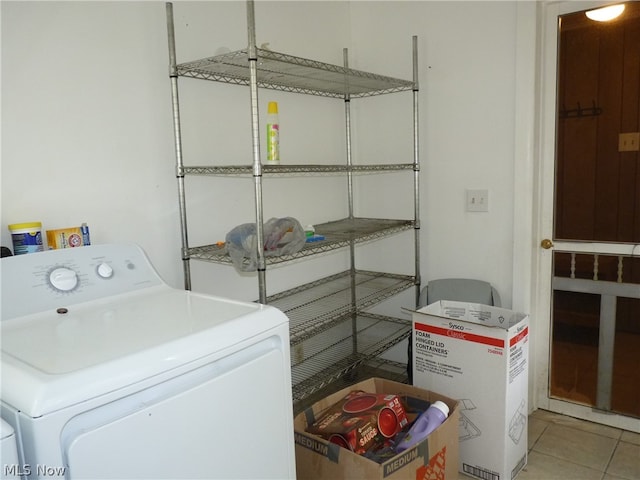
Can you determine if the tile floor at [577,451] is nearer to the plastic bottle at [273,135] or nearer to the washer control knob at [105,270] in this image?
the plastic bottle at [273,135]

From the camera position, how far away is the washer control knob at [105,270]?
1430 millimetres

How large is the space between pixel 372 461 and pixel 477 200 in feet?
4.99

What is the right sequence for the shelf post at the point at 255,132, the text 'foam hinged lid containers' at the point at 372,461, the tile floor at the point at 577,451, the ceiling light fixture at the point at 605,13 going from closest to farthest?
the text 'foam hinged lid containers' at the point at 372,461, the shelf post at the point at 255,132, the tile floor at the point at 577,451, the ceiling light fixture at the point at 605,13

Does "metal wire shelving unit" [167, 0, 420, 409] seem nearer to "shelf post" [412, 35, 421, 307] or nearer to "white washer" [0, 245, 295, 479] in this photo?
"shelf post" [412, 35, 421, 307]

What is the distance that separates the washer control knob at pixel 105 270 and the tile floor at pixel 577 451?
1.68 metres

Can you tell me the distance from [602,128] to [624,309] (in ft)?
2.85

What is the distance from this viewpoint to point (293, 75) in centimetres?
222

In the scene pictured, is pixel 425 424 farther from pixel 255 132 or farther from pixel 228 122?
pixel 228 122

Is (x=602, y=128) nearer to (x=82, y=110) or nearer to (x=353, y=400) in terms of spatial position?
(x=353, y=400)

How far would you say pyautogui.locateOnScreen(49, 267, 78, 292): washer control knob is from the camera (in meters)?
1.33

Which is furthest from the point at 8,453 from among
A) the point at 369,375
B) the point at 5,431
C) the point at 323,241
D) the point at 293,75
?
the point at 369,375

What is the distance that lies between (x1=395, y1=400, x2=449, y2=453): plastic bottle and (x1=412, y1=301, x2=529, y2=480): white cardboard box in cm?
28

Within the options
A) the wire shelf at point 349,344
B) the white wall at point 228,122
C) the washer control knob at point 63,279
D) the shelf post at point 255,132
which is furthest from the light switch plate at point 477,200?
the washer control knob at point 63,279

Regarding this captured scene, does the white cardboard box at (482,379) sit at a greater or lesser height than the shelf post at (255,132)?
lesser
